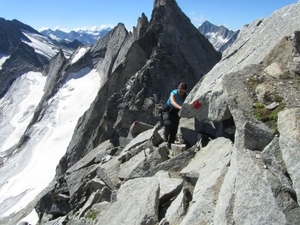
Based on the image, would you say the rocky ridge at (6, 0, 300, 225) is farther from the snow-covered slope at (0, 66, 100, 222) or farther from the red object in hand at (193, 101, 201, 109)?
the snow-covered slope at (0, 66, 100, 222)

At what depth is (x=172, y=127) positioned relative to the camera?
1521 centimetres

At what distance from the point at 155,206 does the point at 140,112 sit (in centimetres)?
3188

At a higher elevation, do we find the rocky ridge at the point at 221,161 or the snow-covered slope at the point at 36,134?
the snow-covered slope at the point at 36,134

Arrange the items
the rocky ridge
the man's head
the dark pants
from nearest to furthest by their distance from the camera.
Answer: the rocky ridge < the man's head < the dark pants

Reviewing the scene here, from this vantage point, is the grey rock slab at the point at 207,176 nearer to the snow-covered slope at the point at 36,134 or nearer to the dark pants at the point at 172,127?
the dark pants at the point at 172,127

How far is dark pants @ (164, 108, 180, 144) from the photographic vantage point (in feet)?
48.8

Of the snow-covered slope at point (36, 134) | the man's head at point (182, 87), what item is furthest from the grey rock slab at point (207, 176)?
the snow-covered slope at point (36, 134)

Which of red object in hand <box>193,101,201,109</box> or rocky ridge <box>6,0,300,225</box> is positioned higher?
red object in hand <box>193,101,201,109</box>

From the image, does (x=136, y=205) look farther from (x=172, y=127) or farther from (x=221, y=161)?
(x=172, y=127)

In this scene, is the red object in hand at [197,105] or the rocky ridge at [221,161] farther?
the red object in hand at [197,105]

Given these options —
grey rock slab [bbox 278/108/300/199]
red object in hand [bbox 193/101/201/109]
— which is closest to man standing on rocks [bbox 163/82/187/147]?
red object in hand [bbox 193/101/201/109]

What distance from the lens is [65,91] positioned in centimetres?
11200

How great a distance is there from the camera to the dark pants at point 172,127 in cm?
1486

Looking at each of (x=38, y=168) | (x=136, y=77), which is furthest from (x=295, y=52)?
(x=38, y=168)
